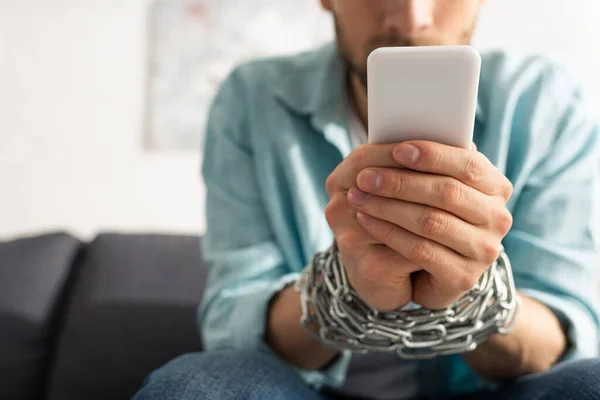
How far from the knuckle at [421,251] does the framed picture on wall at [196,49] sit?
1448 millimetres

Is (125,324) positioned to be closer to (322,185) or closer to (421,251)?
(322,185)

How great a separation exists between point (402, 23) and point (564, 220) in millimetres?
318

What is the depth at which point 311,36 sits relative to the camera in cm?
179

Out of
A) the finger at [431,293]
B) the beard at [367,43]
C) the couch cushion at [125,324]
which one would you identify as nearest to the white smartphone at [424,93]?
the finger at [431,293]

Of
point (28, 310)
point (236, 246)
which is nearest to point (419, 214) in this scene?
point (236, 246)

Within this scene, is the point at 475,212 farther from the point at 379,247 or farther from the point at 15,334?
the point at 15,334

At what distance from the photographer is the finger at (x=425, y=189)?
415 millimetres

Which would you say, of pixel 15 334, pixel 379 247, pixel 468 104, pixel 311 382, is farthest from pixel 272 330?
pixel 15 334

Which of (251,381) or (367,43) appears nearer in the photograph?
(251,381)

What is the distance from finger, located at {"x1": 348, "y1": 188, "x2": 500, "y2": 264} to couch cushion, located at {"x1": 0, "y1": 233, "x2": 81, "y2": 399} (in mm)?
979

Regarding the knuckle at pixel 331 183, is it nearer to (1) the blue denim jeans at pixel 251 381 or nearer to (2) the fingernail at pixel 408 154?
(2) the fingernail at pixel 408 154

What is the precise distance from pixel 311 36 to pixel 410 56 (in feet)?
4.80

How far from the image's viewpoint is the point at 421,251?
44cm

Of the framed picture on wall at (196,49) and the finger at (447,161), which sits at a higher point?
the finger at (447,161)
